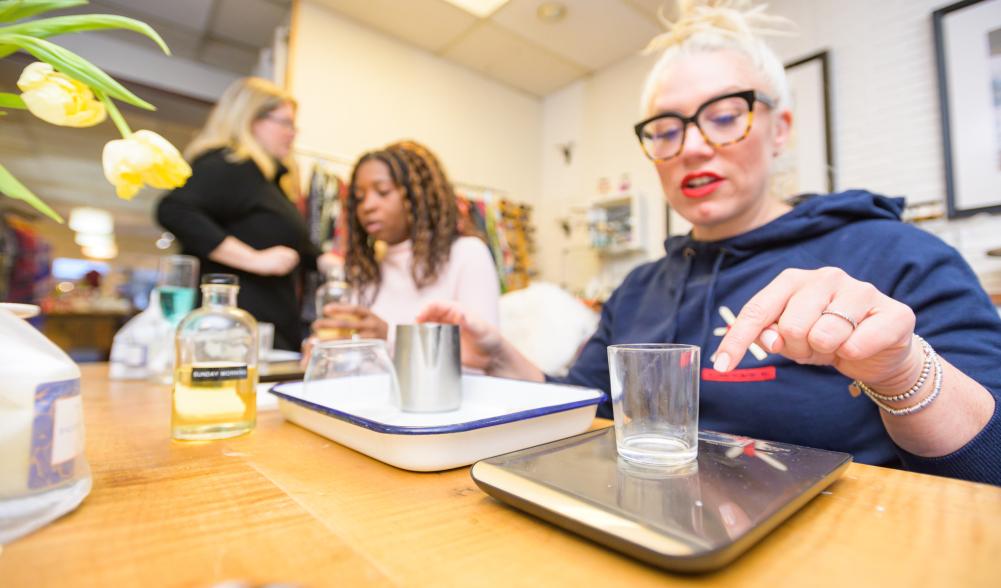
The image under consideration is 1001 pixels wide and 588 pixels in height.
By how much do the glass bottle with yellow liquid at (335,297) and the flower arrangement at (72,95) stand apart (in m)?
0.67

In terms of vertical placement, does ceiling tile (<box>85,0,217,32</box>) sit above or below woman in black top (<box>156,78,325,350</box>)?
above

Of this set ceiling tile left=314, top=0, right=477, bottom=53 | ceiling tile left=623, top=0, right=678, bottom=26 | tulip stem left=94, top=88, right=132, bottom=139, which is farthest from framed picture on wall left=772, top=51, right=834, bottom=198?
tulip stem left=94, top=88, right=132, bottom=139

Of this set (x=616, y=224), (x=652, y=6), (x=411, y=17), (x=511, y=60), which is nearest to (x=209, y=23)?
(x=411, y=17)

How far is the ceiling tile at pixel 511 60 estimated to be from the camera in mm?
2969

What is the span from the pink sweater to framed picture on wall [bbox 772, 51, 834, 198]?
4.93 ft

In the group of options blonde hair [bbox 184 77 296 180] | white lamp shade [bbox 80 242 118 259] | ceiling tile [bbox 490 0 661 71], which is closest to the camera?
blonde hair [bbox 184 77 296 180]

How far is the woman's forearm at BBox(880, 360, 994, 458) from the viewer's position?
498mm

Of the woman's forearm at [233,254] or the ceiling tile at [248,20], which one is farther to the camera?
the ceiling tile at [248,20]

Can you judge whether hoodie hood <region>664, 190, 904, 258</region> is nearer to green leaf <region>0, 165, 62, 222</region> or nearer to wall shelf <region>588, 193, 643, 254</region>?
green leaf <region>0, 165, 62, 222</region>

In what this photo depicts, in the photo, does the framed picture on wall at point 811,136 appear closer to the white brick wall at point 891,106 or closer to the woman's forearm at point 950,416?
the white brick wall at point 891,106

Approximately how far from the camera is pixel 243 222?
5.39 ft

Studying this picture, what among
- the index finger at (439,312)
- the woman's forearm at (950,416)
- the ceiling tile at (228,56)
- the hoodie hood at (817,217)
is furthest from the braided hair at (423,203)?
the ceiling tile at (228,56)

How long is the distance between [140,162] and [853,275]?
2.89 ft

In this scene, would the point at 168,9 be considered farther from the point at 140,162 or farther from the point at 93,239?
the point at 93,239
